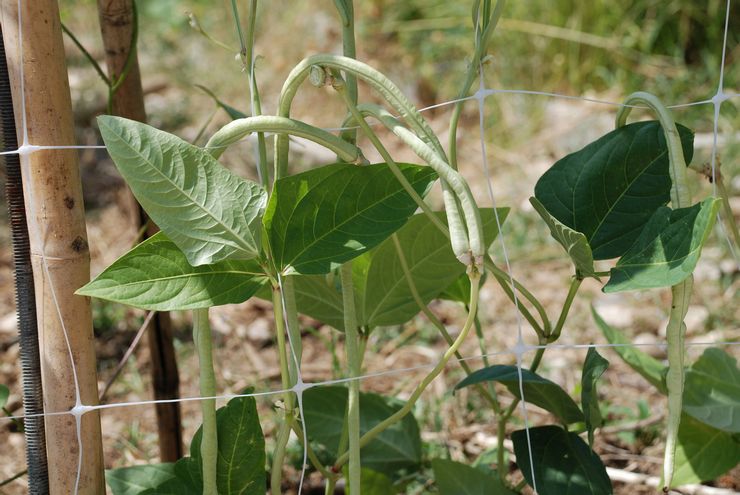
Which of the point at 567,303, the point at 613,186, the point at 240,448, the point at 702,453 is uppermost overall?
the point at 613,186

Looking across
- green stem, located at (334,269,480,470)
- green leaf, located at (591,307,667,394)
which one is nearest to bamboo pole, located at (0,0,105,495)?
green stem, located at (334,269,480,470)

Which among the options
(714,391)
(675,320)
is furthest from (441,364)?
(714,391)

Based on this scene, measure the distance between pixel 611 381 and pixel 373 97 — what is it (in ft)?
5.80

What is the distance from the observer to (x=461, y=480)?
82 cm

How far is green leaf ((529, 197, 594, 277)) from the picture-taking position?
2.17 feet

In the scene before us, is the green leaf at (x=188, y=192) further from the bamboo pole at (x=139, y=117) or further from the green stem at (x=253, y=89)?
the bamboo pole at (x=139, y=117)

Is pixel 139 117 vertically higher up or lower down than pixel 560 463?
higher up

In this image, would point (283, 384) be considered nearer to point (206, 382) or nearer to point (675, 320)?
point (206, 382)

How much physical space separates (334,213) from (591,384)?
0.28m

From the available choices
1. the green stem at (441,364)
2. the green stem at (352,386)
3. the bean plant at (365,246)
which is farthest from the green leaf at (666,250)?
the green stem at (352,386)

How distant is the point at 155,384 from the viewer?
1001 millimetres

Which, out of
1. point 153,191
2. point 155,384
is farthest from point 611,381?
point 153,191

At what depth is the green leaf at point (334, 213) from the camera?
660 millimetres

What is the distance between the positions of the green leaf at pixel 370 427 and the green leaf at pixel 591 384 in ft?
0.88
